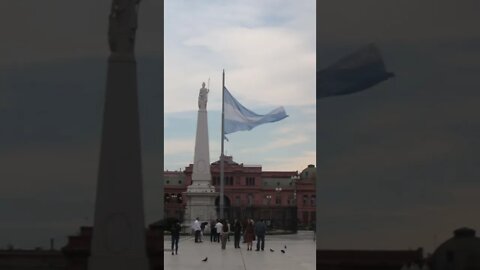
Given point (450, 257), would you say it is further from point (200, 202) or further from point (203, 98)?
point (200, 202)

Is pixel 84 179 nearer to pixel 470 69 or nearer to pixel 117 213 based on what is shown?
pixel 117 213

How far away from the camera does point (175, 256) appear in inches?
640

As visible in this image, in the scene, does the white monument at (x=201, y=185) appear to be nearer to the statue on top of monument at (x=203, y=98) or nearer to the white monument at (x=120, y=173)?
the statue on top of monument at (x=203, y=98)

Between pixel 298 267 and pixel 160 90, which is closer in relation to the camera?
pixel 160 90

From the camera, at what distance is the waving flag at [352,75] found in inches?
313

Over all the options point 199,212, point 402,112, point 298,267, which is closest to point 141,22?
point 402,112

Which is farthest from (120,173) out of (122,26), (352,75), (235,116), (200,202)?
(200,202)

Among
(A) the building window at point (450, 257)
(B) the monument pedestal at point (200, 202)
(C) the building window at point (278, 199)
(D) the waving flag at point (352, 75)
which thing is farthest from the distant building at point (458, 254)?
(C) the building window at point (278, 199)

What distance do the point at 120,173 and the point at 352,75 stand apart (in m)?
2.75

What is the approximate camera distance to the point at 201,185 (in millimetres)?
41094

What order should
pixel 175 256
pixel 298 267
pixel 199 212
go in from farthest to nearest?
pixel 199 212, pixel 175 256, pixel 298 267

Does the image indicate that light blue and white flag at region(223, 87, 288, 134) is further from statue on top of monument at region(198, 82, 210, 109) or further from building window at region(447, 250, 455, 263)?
building window at region(447, 250, 455, 263)

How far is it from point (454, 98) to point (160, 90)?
3.29m

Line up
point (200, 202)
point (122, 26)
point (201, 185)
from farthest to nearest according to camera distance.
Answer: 1. point (201, 185)
2. point (200, 202)
3. point (122, 26)
